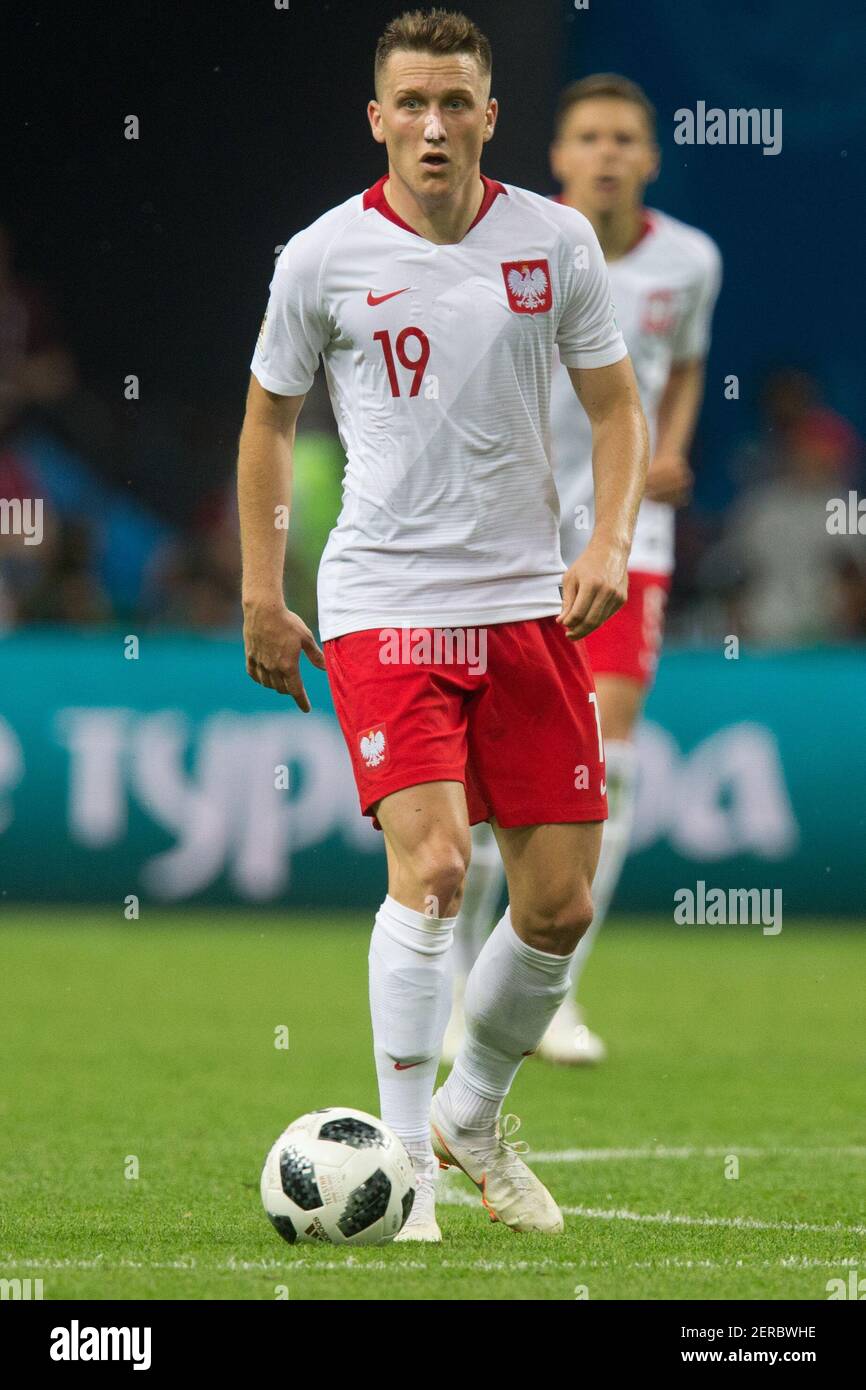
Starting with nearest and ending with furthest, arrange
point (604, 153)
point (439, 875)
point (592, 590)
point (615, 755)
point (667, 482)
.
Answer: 1. point (439, 875)
2. point (592, 590)
3. point (667, 482)
4. point (604, 153)
5. point (615, 755)

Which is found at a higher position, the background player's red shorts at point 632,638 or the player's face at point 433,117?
the player's face at point 433,117

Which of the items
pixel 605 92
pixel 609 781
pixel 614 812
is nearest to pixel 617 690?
pixel 609 781

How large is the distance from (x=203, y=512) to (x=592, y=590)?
357 inches

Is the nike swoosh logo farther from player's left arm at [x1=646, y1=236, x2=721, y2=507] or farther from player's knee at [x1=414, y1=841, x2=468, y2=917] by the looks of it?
player's left arm at [x1=646, y1=236, x2=721, y2=507]

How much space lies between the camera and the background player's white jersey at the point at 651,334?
6957mm

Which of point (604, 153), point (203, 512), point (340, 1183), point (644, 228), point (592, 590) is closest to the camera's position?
point (340, 1183)

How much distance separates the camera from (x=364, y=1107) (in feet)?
19.6

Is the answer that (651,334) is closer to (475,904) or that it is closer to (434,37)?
(475,904)

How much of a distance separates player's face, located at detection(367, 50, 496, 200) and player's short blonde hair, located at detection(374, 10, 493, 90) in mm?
17

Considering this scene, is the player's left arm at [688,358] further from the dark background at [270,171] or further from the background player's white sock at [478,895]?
the dark background at [270,171]

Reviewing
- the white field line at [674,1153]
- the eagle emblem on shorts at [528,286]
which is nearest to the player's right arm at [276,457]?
the eagle emblem on shorts at [528,286]

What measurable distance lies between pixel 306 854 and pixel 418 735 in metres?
6.37

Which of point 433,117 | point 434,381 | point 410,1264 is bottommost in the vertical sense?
point 410,1264

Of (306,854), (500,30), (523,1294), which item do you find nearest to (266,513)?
(523,1294)
